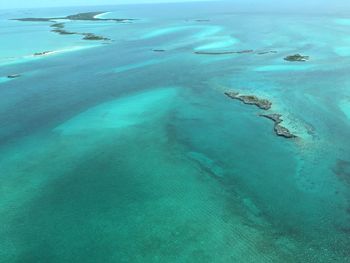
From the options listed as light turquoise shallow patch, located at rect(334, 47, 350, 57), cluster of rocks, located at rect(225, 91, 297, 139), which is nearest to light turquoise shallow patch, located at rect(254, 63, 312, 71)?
light turquoise shallow patch, located at rect(334, 47, 350, 57)

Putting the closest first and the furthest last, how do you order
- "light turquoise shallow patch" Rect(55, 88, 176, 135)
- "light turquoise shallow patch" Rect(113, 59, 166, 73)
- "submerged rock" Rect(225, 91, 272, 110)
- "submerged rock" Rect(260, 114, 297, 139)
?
"submerged rock" Rect(260, 114, 297, 139) < "light turquoise shallow patch" Rect(55, 88, 176, 135) < "submerged rock" Rect(225, 91, 272, 110) < "light turquoise shallow patch" Rect(113, 59, 166, 73)

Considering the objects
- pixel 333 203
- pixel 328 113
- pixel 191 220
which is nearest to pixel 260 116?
pixel 328 113

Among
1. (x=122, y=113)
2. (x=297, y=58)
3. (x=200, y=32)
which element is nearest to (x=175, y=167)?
(x=122, y=113)

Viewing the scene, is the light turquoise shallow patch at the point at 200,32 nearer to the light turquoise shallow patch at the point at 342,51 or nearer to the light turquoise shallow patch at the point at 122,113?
the light turquoise shallow patch at the point at 342,51

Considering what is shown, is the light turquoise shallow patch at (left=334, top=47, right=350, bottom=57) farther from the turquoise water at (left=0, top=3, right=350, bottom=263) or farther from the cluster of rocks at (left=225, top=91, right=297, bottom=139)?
the cluster of rocks at (left=225, top=91, right=297, bottom=139)

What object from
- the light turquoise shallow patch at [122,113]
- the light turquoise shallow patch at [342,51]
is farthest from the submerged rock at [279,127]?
the light turquoise shallow patch at [342,51]

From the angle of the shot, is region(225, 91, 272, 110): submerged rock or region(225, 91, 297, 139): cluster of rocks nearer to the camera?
region(225, 91, 297, 139): cluster of rocks
